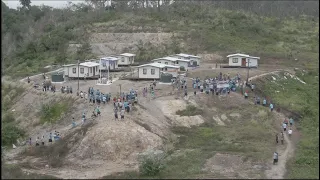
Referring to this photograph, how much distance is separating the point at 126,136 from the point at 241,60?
36106 millimetres

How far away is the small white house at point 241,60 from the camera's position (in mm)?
67938

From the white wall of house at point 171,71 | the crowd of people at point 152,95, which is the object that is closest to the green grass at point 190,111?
the crowd of people at point 152,95

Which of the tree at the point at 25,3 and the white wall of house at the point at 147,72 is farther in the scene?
the tree at the point at 25,3

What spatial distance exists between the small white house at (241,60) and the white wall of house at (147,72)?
Answer: 14606 mm

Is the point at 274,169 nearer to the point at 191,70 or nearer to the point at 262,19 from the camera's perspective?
the point at 191,70

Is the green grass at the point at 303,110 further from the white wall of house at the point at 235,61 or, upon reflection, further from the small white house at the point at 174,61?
the small white house at the point at 174,61

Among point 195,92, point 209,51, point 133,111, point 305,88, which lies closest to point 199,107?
point 195,92

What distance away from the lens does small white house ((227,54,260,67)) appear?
67938 mm

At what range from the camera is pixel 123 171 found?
106 ft

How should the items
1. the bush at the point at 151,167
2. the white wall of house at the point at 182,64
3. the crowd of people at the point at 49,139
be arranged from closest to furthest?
the bush at the point at 151,167
the crowd of people at the point at 49,139
the white wall of house at the point at 182,64

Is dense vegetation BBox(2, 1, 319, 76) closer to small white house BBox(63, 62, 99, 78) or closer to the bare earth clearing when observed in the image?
small white house BBox(63, 62, 99, 78)

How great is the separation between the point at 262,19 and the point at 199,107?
58.2 meters

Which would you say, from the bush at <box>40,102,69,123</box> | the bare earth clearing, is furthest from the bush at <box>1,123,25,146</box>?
the bush at <box>40,102,69,123</box>

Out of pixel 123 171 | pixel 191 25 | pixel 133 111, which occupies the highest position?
pixel 191 25
